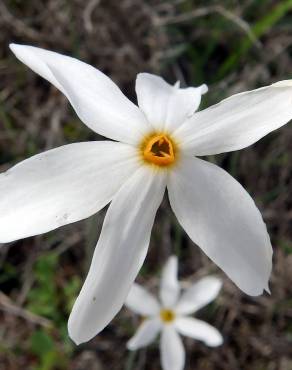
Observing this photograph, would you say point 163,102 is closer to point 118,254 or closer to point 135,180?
point 135,180

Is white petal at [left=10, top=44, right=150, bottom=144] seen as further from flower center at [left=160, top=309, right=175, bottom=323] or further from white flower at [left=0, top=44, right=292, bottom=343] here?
flower center at [left=160, top=309, right=175, bottom=323]

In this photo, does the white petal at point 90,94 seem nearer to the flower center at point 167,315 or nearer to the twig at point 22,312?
the flower center at point 167,315

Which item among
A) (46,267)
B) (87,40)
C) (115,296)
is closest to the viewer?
(115,296)

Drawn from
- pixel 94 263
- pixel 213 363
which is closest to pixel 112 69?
pixel 213 363

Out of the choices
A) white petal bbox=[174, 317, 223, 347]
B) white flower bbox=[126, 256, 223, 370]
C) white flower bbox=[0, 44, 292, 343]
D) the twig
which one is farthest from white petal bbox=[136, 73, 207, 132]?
the twig

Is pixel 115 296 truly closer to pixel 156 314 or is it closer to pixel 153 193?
pixel 153 193

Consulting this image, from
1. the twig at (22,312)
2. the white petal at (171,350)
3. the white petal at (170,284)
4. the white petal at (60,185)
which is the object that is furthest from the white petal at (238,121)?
the twig at (22,312)

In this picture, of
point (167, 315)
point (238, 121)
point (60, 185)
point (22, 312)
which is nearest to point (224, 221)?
point (238, 121)
